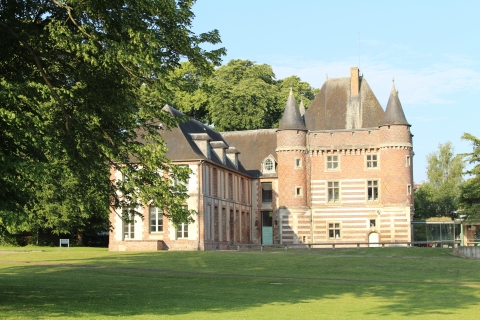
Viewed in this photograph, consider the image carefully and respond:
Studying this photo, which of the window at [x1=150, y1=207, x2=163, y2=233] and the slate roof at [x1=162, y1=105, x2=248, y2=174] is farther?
the window at [x1=150, y1=207, x2=163, y2=233]

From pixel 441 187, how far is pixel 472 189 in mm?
29692

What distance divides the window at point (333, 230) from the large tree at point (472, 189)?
29.5 feet

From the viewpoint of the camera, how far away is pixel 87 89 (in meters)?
16.6

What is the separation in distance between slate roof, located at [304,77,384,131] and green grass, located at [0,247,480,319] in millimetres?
17480

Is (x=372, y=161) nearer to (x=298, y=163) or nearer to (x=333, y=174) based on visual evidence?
(x=333, y=174)

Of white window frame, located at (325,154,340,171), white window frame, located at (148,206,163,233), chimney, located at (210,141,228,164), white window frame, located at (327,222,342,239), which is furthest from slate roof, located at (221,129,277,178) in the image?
white window frame, located at (148,206,163,233)

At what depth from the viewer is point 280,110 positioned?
67.2 m

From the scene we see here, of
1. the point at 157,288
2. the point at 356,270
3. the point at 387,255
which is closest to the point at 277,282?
the point at 157,288

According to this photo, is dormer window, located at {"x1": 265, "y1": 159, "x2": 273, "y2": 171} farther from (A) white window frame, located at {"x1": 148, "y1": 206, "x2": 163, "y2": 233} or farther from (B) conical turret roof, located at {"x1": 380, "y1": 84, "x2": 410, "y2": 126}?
(A) white window frame, located at {"x1": 148, "y1": 206, "x2": 163, "y2": 233}

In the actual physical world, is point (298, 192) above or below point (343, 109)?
below

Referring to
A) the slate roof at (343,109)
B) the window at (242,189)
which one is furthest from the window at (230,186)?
the slate roof at (343,109)

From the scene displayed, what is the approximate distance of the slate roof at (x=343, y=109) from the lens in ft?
173

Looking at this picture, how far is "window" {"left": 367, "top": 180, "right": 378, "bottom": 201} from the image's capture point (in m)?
52.3

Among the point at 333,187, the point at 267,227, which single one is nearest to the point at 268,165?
the point at 267,227
